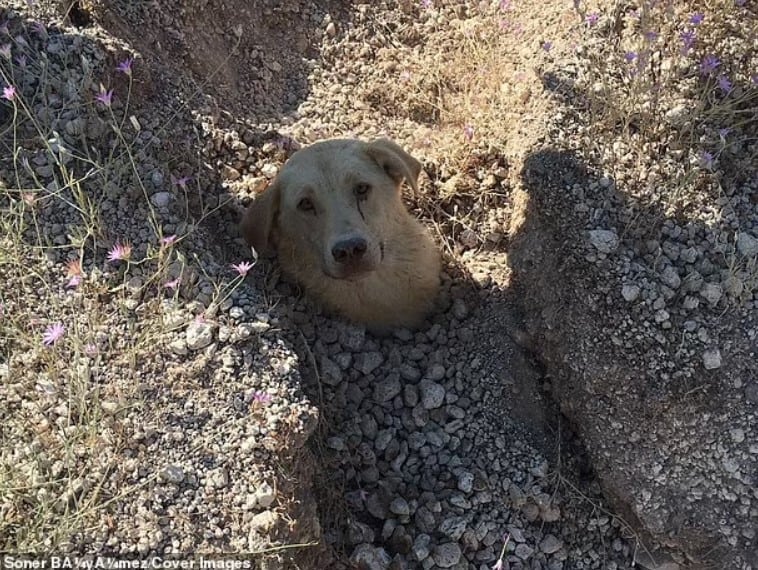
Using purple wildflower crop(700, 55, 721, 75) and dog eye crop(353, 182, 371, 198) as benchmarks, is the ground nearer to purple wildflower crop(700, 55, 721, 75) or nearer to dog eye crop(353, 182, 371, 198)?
purple wildflower crop(700, 55, 721, 75)

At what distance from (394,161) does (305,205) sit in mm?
568

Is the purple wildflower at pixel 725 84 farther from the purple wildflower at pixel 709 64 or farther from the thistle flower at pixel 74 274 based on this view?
the thistle flower at pixel 74 274

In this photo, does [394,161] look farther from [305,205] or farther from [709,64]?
[709,64]

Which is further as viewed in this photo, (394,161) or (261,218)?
(394,161)

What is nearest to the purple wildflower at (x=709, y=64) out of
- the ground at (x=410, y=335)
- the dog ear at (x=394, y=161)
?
the ground at (x=410, y=335)

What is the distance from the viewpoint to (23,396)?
308cm

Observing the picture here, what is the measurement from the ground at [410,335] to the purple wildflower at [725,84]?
0.20 ft

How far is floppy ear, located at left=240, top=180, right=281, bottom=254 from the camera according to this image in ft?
13.4

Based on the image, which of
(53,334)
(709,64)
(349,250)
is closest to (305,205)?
(349,250)

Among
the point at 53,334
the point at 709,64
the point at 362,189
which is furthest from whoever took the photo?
the point at 362,189

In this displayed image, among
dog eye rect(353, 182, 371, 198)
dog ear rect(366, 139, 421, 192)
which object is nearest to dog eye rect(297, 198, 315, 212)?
dog eye rect(353, 182, 371, 198)

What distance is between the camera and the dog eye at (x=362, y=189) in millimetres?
4113

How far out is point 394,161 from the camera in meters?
4.25

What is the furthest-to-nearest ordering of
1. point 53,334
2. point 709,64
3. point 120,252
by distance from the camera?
1. point 709,64
2. point 120,252
3. point 53,334
